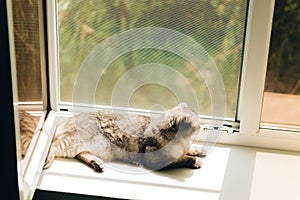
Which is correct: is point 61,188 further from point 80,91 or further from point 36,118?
point 80,91

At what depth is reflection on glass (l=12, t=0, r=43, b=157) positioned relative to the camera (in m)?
1.29

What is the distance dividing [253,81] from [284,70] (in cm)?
10

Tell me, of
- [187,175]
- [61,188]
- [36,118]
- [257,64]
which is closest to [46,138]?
[36,118]

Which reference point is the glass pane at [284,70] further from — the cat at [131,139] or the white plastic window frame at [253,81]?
the cat at [131,139]

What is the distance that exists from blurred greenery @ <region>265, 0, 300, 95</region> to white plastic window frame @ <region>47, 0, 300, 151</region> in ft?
0.10

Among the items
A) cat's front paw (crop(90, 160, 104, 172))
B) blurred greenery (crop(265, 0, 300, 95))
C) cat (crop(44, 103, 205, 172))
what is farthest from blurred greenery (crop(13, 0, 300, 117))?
cat's front paw (crop(90, 160, 104, 172))

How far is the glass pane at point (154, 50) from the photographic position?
1491 mm

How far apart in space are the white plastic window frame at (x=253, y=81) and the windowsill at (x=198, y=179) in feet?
0.17

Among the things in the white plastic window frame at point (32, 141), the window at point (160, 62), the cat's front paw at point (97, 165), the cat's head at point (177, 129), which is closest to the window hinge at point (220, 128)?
the window at point (160, 62)

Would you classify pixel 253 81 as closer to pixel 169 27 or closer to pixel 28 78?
pixel 169 27

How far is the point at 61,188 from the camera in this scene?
1.43 m

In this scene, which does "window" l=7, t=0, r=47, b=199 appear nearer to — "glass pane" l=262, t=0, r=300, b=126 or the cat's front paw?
the cat's front paw

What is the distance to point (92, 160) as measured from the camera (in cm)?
150

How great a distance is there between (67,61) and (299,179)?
0.81m
